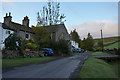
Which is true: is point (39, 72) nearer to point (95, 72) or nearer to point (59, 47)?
point (95, 72)

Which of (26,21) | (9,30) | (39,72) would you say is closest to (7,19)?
(9,30)

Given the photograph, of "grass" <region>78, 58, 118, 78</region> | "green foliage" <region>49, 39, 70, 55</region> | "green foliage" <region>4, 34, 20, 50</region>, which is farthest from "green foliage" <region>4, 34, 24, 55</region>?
"grass" <region>78, 58, 118, 78</region>

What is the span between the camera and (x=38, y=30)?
93.5ft

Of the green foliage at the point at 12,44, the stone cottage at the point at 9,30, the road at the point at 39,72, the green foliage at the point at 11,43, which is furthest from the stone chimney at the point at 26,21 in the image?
the road at the point at 39,72

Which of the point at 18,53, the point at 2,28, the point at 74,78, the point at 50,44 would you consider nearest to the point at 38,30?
the point at 50,44

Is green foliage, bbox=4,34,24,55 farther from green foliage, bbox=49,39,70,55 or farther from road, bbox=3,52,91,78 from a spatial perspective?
green foliage, bbox=49,39,70,55

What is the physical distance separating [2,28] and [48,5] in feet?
40.8

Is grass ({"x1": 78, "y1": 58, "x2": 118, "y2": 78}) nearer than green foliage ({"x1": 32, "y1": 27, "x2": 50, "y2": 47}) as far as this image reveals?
Yes

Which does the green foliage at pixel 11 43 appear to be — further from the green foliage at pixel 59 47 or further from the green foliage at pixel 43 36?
the green foliage at pixel 43 36

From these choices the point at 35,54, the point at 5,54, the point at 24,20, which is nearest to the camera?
the point at 5,54

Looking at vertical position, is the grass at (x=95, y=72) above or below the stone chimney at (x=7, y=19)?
below

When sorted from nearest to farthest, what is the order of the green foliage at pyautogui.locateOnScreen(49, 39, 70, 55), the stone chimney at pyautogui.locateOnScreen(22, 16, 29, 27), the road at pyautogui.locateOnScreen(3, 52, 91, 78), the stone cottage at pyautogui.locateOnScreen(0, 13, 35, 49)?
the road at pyautogui.locateOnScreen(3, 52, 91, 78), the stone cottage at pyautogui.locateOnScreen(0, 13, 35, 49), the green foliage at pyautogui.locateOnScreen(49, 39, 70, 55), the stone chimney at pyautogui.locateOnScreen(22, 16, 29, 27)

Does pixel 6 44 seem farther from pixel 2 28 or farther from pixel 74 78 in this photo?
pixel 74 78

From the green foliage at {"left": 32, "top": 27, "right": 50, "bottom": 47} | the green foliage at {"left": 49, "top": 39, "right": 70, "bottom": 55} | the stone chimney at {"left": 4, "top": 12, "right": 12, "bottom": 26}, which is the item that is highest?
the stone chimney at {"left": 4, "top": 12, "right": 12, "bottom": 26}
